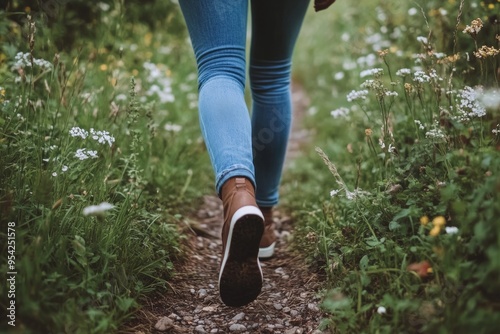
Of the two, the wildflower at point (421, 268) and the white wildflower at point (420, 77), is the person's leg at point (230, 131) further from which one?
the white wildflower at point (420, 77)

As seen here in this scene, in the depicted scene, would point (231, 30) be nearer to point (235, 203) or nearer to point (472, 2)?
point (235, 203)

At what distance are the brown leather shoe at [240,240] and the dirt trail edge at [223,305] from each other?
0.79ft

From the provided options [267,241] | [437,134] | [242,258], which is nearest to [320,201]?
[267,241]

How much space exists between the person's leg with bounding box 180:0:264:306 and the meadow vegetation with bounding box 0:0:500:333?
29 cm

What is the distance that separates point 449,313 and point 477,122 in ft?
3.19

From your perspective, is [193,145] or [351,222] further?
[193,145]

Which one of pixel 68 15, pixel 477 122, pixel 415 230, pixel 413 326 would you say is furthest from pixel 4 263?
pixel 68 15

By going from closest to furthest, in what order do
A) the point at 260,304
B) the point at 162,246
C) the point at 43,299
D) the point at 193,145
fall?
the point at 43,299
the point at 260,304
the point at 162,246
the point at 193,145

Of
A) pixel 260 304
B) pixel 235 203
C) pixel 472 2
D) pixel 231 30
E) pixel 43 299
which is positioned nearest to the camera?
pixel 43 299

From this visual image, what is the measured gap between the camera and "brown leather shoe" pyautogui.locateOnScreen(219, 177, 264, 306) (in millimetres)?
1528

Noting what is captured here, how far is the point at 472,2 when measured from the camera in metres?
2.76

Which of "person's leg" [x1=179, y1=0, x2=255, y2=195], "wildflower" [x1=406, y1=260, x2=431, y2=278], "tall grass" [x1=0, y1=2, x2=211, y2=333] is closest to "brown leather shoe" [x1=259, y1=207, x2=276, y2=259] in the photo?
"tall grass" [x1=0, y1=2, x2=211, y2=333]

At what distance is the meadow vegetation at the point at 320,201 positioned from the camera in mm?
1458

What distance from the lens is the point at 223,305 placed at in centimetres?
197
